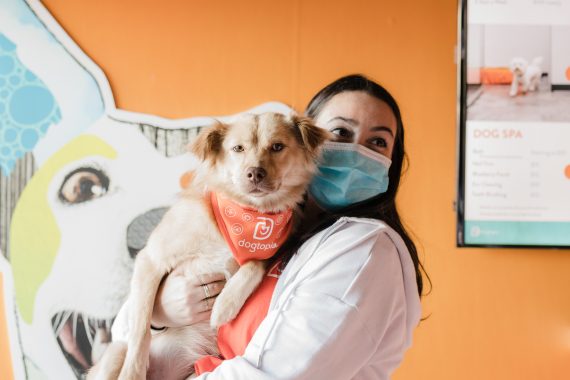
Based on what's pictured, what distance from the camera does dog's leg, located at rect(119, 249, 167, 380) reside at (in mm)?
1483

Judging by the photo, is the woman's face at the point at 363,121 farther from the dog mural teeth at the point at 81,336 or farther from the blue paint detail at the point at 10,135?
the blue paint detail at the point at 10,135

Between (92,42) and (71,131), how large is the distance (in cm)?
49

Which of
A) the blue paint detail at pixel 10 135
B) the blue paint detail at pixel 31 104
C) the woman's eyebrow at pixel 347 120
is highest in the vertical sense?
the blue paint detail at pixel 31 104

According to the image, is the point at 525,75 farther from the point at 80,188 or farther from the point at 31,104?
the point at 31,104

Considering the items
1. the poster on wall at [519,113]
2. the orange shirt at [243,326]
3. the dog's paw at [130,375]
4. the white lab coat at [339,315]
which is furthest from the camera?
the poster on wall at [519,113]

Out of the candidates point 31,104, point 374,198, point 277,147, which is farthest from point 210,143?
point 31,104

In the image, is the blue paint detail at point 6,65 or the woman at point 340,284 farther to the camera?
the blue paint detail at point 6,65

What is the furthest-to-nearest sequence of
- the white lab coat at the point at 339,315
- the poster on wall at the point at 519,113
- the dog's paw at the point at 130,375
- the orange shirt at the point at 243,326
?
the poster on wall at the point at 519,113
the dog's paw at the point at 130,375
the orange shirt at the point at 243,326
the white lab coat at the point at 339,315

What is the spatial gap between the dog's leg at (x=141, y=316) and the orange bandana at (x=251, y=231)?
0.25 meters

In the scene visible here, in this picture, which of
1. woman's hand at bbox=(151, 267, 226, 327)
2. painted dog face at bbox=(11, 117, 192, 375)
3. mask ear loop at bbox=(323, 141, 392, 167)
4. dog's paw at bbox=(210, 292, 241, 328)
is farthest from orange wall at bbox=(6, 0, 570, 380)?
dog's paw at bbox=(210, 292, 241, 328)

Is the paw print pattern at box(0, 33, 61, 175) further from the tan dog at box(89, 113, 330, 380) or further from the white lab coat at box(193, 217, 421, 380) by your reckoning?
the white lab coat at box(193, 217, 421, 380)

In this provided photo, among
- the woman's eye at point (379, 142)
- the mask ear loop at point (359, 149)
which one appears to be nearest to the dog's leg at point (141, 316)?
the mask ear loop at point (359, 149)

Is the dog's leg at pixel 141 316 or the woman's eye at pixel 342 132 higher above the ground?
the woman's eye at pixel 342 132

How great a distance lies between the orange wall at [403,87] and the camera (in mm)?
2732
